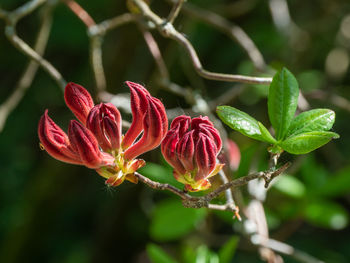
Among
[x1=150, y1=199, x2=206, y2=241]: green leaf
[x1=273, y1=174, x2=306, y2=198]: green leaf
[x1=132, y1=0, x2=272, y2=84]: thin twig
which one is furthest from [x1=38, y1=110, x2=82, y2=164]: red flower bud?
[x1=273, y1=174, x2=306, y2=198]: green leaf

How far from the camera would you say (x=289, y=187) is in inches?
80.0

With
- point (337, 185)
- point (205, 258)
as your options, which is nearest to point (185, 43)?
point (205, 258)

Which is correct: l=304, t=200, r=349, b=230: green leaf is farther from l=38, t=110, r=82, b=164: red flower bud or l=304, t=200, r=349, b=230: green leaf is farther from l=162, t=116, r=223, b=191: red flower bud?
l=38, t=110, r=82, b=164: red flower bud

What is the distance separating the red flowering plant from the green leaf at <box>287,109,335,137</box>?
0.27 m

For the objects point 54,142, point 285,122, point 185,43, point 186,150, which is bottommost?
point 54,142

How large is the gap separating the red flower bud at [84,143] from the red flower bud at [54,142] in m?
0.03

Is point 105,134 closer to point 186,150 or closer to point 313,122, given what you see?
point 186,150

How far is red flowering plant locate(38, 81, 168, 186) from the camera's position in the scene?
37.8 inches

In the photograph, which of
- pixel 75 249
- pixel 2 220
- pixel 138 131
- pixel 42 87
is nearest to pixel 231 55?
pixel 42 87

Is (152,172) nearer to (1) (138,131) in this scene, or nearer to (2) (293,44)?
(1) (138,131)

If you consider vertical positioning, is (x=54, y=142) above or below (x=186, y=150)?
below

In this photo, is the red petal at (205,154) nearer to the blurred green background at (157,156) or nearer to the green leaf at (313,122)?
the green leaf at (313,122)

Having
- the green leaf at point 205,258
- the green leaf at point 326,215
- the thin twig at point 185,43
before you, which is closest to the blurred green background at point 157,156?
the green leaf at point 326,215

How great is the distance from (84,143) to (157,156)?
6.16 ft
